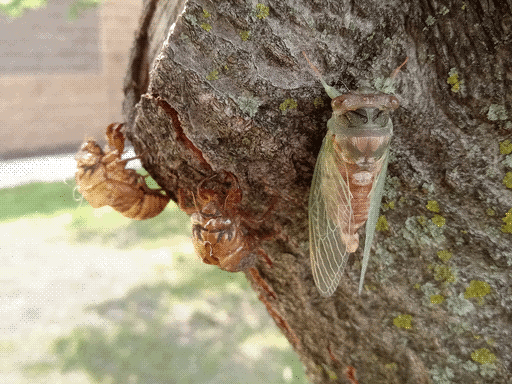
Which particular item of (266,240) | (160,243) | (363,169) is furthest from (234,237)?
(160,243)

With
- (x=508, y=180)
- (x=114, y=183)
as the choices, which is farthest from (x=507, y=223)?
(x=114, y=183)

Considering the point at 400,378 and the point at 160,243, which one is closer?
the point at 400,378

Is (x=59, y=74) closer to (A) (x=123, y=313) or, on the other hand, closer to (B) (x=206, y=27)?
(A) (x=123, y=313)

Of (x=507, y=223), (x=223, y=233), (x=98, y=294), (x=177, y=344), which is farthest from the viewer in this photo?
(x=98, y=294)

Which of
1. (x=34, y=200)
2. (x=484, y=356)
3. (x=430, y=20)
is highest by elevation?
(x=430, y=20)

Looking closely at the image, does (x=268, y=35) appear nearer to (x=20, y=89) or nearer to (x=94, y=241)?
(x=94, y=241)

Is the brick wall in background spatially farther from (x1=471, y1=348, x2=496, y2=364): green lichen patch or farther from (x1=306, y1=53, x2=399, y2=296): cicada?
(x1=471, y1=348, x2=496, y2=364): green lichen patch

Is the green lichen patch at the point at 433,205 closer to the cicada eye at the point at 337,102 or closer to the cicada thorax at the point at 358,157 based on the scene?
the cicada thorax at the point at 358,157
